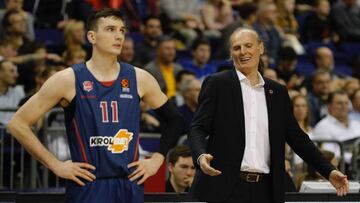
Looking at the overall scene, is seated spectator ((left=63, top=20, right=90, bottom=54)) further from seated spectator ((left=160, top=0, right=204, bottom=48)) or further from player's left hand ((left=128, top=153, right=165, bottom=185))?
player's left hand ((left=128, top=153, right=165, bottom=185))

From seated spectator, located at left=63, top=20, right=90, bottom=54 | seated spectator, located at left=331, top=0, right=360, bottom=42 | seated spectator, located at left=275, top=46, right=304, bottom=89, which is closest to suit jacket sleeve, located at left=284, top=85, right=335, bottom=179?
seated spectator, located at left=63, top=20, right=90, bottom=54

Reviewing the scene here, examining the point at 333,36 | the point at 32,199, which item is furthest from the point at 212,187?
the point at 333,36

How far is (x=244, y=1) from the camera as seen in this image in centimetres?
1477

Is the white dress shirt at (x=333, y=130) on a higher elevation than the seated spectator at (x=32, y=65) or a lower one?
lower

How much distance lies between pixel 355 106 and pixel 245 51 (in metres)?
6.20

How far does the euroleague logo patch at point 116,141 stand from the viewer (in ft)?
17.9

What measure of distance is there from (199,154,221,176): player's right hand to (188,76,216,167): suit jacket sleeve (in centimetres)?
19

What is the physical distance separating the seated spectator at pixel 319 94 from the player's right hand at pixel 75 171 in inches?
282

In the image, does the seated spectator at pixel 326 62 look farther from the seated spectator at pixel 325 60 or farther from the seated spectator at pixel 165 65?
the seated spectator at pixel 165 65

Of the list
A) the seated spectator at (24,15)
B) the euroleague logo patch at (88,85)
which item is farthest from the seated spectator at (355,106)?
the euroleague logo patch at (88,85)

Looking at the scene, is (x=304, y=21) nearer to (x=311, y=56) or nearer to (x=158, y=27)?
(x=311, y=56)

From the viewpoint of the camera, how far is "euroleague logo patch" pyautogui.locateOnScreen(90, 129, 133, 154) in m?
5.47

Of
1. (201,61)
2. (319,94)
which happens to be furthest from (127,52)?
(319,94)

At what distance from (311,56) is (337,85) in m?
1.78
